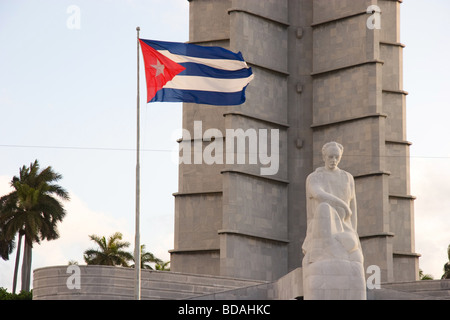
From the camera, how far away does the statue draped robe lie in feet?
88.2

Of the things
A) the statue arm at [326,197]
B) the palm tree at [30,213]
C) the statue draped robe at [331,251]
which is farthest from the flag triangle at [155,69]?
the palm tree at [30,213]

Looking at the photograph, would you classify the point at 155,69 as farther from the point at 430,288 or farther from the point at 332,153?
the point at 430,288

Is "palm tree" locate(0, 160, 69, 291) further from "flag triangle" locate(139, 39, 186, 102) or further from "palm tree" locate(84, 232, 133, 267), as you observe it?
"flag triangle" locate(139, 39, 186, 102)

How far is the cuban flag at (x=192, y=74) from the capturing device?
106 ft

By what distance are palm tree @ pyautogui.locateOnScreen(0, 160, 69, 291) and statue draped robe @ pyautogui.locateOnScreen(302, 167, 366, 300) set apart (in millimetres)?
33918

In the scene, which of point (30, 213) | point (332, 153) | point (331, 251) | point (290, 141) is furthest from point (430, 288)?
point (30, 213)

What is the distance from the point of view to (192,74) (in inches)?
1309

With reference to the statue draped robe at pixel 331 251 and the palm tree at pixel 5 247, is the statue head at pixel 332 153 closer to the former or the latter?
the statue draped robe at pixel 331 251

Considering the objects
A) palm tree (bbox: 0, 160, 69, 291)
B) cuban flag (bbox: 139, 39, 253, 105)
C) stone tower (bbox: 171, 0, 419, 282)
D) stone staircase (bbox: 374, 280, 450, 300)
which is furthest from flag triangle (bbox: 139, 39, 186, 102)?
palm tree (bbox: 0, 160, 69, 291)
